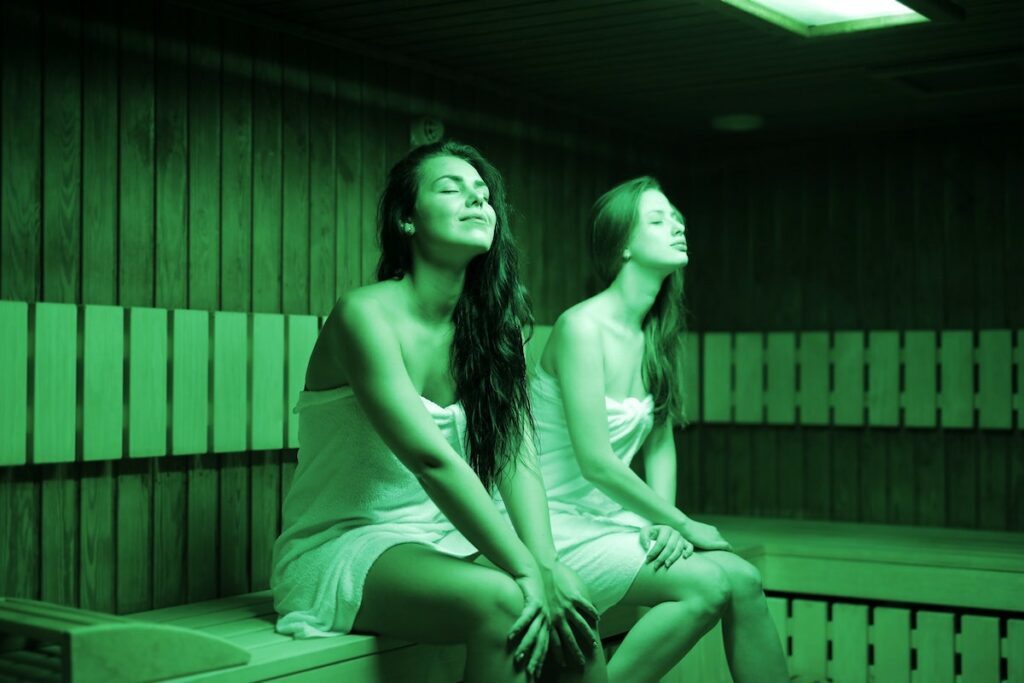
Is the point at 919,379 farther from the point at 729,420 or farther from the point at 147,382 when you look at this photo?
the point at 147,382

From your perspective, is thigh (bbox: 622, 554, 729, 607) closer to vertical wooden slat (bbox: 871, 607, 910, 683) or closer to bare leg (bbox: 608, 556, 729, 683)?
bare leg (bbox: 608, 556, 729, 683)

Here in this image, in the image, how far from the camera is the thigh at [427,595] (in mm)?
2877

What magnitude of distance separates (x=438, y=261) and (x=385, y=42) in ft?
4.97

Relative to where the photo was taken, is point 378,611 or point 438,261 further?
point 438,261

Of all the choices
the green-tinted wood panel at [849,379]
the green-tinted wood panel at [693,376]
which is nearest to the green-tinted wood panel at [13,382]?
the green-tinted wood panel at [693,376]

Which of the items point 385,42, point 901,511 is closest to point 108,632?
point 385,42

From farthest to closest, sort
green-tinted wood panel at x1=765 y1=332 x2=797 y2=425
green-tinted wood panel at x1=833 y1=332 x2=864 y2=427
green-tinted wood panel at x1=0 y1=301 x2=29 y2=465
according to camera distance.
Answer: green-tinted wood panel at x1=765 y1=332 x2=797 y2=425 < green-tinted wood panel at x1=833 y1=332 x2=864 y2=427 < green-tinted wood panel at x1=0 y1=301 x2=29 y2=465

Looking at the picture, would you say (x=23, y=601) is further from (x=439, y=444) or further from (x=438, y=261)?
(x=438, y=261)

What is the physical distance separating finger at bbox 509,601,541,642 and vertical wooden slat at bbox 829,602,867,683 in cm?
239

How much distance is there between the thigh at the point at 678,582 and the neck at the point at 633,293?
2.95ft

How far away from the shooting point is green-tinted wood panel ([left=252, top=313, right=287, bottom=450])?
161 inches

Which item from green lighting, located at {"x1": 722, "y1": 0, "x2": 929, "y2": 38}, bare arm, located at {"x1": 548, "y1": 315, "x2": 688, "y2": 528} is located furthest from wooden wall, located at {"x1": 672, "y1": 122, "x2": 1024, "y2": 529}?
bare arm, located at {"x1": 548, "y1": 315, "x2": 688, "y2": 528}

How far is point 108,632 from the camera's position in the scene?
2631 millimetres

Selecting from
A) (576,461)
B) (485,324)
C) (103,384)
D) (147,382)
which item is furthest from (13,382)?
(576,461)
